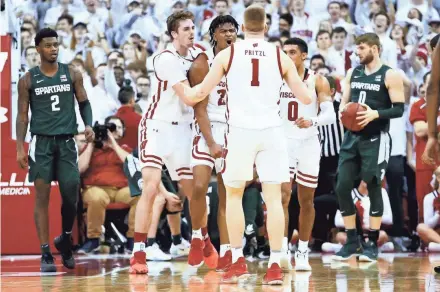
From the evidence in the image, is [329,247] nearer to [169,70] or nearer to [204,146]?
[204,146]

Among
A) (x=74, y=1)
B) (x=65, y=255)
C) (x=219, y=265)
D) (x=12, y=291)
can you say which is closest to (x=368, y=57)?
(x=219, y=265)

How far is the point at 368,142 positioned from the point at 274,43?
3910 millimetres

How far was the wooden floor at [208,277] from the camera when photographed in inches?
305

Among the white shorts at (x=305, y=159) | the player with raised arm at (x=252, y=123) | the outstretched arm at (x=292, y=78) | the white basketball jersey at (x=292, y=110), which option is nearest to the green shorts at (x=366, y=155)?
the white basketball jersey at (x=292, y=110)

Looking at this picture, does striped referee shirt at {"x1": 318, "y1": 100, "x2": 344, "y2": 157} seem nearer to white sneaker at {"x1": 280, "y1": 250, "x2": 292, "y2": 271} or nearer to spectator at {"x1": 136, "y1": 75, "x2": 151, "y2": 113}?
spectator at {"x1": 136, "y1": 75, "x2": 151, "y2": 113}

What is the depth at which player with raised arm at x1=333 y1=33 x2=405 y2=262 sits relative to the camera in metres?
10.8

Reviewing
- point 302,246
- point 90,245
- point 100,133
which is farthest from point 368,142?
point 90,245

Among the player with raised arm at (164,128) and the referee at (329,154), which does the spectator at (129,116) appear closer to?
the referee at (329,154)

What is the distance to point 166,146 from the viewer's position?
9.37m

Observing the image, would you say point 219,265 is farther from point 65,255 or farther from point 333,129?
point 333,129

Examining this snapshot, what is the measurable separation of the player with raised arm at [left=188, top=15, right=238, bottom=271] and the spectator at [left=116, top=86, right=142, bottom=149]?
170 inches

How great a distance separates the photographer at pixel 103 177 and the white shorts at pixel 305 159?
3473 mm

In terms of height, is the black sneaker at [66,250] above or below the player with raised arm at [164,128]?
below

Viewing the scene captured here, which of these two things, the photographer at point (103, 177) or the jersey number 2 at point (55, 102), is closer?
the jersey number 2 at point (55, 102)
